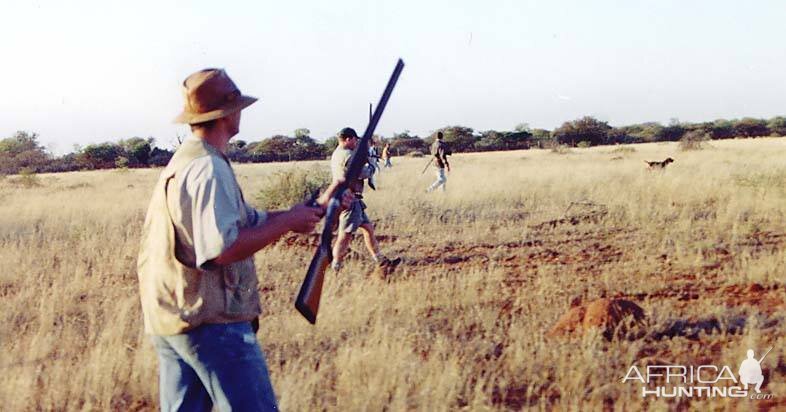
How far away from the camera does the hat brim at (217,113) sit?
2523 millimetres

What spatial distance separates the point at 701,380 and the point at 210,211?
11.5 ft

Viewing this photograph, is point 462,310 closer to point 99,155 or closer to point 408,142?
point 99,155

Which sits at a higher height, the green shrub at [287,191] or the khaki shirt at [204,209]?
the khaki shirt at [204,209]

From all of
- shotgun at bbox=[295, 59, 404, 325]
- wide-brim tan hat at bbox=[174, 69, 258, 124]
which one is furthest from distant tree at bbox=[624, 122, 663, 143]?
wide-brim tan hat at bbox=[174, 69, 258, 124]

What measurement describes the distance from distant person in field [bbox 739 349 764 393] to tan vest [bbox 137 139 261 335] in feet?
10.7

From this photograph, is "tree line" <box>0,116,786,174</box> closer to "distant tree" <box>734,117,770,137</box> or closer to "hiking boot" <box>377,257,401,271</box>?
"distant tree" <box>734,117,770,137</box>

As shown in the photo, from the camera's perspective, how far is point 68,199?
59.1 ft

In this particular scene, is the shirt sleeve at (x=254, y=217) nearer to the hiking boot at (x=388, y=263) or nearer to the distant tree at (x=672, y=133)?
the hiking boot at (x=388, y=263)

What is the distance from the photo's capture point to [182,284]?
2434 mm

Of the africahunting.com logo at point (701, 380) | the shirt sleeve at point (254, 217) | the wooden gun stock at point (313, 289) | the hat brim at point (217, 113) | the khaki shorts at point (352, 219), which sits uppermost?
the hat brim at point (217, 113)

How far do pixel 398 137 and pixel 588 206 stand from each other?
55.0 meters

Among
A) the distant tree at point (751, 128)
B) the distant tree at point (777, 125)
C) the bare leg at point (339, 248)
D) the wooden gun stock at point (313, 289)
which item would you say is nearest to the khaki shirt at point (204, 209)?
the wooden gun stock at point (313, 289)

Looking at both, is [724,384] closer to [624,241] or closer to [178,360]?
[178,360]

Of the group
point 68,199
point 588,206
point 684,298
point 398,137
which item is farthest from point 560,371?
point 398,137
